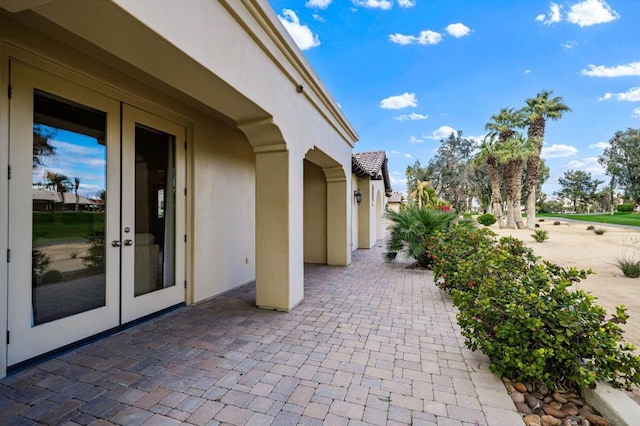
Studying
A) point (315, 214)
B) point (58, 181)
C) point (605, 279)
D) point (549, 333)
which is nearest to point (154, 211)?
point (58, 181)

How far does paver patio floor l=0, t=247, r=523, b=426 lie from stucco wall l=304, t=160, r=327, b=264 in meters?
4.86

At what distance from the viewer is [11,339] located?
282 centimetres

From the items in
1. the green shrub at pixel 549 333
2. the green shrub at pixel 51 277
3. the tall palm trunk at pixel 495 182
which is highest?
the tall palm trunk at pixel 495 182

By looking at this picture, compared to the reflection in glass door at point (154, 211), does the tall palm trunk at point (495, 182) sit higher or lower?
higher

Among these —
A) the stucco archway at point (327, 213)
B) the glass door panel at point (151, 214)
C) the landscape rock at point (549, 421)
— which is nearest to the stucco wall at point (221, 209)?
the glass door panel at point (151, 214)

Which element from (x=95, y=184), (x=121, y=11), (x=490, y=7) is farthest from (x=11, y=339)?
(x=490, y=7)

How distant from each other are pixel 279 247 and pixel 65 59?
3635 mm

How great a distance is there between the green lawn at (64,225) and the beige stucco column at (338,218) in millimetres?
6095

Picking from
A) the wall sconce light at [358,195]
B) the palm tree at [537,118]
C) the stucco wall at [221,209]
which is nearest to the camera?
the stucco wall at [221,209]

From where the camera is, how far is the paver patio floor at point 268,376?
2311mm

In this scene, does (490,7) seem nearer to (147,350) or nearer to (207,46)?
(207,46)

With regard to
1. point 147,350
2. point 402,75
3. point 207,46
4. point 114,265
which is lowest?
point 147,350

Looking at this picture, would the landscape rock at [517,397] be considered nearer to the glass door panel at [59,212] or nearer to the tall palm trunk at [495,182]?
the glass door panel at [59,212]

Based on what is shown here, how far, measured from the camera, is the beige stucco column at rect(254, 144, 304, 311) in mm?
4777
